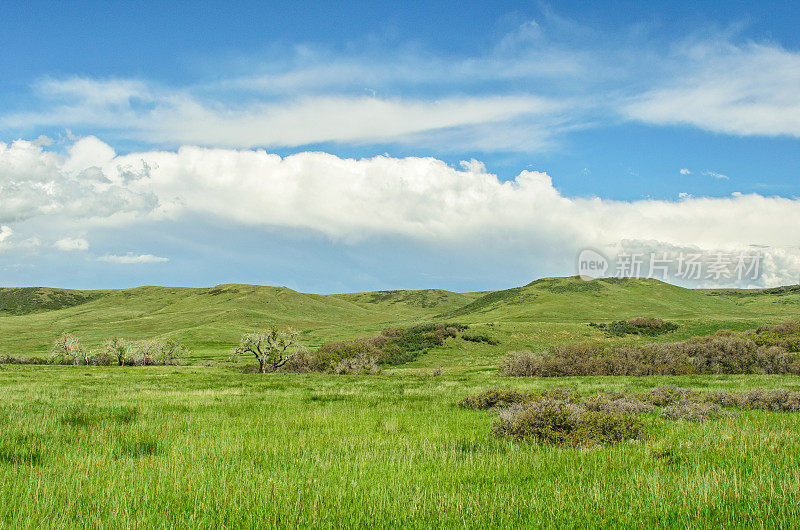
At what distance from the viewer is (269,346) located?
167 ft

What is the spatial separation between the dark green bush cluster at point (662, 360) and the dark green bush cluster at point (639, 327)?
4500 centimetres

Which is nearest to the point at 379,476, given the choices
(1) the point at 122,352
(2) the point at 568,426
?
(2) the point at 568,426

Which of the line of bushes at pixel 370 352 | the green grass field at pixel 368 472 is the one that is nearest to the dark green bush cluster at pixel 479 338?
the line of bushes at pixel 370 352

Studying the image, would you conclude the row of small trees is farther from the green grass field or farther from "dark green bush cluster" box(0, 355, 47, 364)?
the green grass field

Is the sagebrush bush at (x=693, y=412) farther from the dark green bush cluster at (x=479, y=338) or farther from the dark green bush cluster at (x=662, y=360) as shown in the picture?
the dark green bush cluster at (x=479, y=338)

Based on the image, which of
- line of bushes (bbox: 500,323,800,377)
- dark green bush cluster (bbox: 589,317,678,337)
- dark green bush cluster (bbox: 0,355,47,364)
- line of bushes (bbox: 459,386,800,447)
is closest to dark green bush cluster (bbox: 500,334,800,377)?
line of bushes (bbox: 500,323,800,377)

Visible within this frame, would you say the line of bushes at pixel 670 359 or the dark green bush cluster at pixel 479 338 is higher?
the line of bushes at pixel 670 359

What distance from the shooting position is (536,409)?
33.2ft

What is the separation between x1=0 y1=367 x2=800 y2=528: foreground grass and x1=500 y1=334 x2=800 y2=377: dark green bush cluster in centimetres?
2661

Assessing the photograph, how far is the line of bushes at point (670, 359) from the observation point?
34.1m

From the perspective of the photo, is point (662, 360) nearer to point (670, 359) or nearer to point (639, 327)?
point (670, 359)

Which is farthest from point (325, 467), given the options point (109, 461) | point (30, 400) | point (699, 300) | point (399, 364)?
point (699, 300)

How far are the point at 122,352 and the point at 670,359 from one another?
68.1 m

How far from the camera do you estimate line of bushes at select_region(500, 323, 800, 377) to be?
34.1 metres
